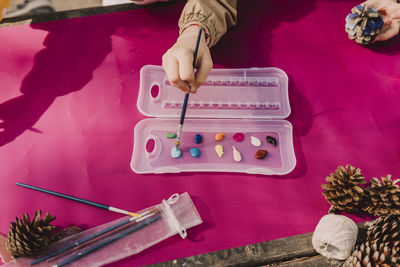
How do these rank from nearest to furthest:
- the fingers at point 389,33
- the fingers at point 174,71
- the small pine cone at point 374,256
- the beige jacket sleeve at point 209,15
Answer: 1. the small pine cone at point 374,256
2. the fingers at point 174,71
3. the beige jacket sleeve at point 209,15
4. the fingers at point 389,33

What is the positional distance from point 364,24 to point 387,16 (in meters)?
0.09

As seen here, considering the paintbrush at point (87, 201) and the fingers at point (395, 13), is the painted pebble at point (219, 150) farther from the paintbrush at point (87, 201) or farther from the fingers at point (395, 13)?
the fingers at point (395, 13)

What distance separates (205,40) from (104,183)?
1.42 feet

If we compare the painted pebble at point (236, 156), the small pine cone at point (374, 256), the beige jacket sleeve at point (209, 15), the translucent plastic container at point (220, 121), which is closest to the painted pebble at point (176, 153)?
the translucent plastic container at point (220, 121)

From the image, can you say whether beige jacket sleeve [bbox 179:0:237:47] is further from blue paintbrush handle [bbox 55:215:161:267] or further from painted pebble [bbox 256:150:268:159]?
blue paintbrush handle [bbox 55:215:161:267]

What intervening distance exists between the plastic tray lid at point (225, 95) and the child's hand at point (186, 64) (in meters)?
0.11

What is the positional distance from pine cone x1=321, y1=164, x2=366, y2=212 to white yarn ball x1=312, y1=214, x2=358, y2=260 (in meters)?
0.04

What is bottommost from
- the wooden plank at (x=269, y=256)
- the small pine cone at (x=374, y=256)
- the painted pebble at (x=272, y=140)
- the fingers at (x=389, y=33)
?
the wooden plank at (x=269, y=256)

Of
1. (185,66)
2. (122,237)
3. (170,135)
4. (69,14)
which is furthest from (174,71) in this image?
(69,14)

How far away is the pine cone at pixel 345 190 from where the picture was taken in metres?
0.64

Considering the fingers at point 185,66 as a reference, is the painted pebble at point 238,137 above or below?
below

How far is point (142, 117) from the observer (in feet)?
2.58

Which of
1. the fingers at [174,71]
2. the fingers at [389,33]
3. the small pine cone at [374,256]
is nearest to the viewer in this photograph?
the small pine cone at [374,256]

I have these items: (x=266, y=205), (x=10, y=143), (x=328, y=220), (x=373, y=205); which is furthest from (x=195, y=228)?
(x=10, y=143)
